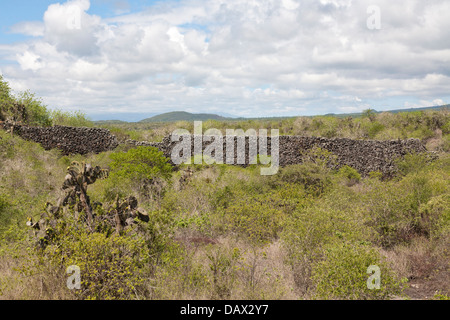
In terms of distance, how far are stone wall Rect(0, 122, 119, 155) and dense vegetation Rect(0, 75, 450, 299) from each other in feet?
15.3

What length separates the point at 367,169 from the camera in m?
16.8

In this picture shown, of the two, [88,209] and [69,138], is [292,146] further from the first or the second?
[88,209]

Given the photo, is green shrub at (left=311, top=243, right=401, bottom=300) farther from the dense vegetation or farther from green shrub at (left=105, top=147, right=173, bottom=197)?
green shrub at (left=105, top=147, right=173, bottom=197)

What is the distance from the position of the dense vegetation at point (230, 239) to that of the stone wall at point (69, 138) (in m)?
4.67

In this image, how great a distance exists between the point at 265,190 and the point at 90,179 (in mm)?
6642

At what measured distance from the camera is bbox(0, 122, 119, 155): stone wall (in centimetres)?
1914

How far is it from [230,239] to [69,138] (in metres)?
15.7

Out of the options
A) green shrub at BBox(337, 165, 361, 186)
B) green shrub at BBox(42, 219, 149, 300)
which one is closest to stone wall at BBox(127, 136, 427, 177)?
green shrub at BBox(337, 165, 361, 186)

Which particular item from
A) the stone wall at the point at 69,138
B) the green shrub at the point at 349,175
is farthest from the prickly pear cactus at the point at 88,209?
the stone wall at the point at 69,138

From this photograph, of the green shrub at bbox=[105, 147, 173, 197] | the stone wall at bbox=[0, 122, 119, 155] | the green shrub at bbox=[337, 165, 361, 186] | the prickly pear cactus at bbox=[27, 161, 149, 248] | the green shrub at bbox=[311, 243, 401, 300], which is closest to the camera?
the green shrub at bbox=[311, 243, 401, 300]

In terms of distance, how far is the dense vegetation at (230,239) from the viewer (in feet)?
15.4

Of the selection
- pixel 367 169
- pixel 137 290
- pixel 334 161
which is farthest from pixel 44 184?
pixel 367 169

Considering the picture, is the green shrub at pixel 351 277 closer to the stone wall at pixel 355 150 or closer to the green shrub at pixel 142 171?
the green shrub at pixel 142 171
